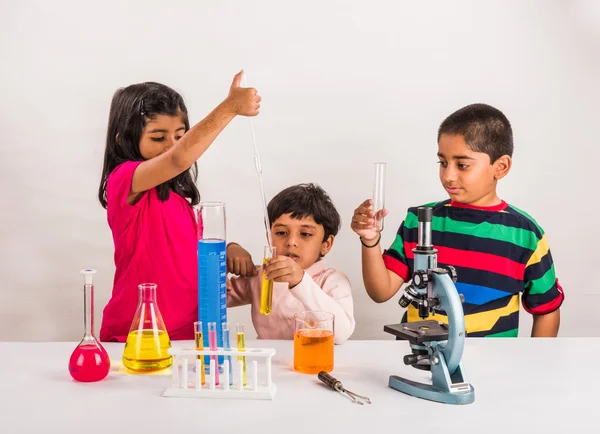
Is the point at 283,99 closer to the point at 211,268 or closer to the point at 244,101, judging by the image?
the point at 244,101

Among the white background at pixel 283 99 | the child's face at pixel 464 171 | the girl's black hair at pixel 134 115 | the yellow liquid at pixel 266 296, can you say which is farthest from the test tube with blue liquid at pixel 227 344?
the white background at pixel 283 99

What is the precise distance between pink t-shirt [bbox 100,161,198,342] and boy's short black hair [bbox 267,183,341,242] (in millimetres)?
335

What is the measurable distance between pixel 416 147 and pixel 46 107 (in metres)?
1.44

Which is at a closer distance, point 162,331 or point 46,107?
point 162,331

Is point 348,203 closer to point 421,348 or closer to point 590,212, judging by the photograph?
point 590,212

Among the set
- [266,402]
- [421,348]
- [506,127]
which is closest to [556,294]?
[506,127]

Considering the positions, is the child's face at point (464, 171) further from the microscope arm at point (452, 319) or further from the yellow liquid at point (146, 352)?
the yellow liquid at point (146, 352)

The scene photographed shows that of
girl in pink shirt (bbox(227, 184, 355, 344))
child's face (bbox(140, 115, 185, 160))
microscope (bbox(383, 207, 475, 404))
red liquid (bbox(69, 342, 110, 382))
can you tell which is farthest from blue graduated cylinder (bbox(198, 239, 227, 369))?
child's face (bbox(140, 115, 185, 160))

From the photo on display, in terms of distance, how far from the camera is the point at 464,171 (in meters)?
2.27

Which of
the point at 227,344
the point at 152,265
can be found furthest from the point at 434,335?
the point at 152,265

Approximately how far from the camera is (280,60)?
287cm

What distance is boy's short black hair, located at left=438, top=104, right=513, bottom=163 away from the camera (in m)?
2.31

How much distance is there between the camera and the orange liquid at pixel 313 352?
1.62 metres

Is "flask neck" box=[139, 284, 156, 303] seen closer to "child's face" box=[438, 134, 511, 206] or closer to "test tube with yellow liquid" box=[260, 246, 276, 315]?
"test tube with yellow liquid" box=[260, 246, 276, 315]
